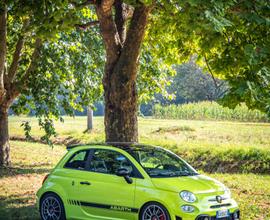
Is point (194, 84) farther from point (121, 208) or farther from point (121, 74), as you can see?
point (121, 208)

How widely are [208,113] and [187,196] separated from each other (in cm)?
3481

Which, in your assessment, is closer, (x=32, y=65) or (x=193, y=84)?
(x=32, y=65)

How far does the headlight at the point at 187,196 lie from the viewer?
9.24m

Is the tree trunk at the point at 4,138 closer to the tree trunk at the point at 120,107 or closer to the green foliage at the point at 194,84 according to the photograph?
the tree trunk at the point at 120,107

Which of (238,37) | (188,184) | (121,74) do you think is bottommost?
(188,184)

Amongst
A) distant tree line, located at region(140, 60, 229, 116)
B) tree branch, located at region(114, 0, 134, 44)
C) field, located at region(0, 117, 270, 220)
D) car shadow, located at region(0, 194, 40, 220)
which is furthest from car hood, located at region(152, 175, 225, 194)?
distant tree line, located at region(140, 60, 229, 116)

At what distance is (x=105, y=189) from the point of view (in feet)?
33.0

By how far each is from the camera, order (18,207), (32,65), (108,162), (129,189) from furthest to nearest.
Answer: (32,65) < (18,207) < (108,162) < (129,189)

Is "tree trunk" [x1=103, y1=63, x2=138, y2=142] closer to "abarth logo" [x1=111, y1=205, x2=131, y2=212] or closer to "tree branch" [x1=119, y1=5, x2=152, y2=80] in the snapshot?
"tree branch" [x1=119, y1=5, x2=152, y2=80]

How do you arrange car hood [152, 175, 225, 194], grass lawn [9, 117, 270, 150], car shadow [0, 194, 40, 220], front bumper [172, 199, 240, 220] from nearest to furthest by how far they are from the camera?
front bumper [172, 199, 240, 220]
car hood [152, 175, 225, 194]
car shadow [0, 194, 40, 220]
grass lawn [9, 117, 270, 150]

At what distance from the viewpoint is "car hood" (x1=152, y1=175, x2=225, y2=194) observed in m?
9.39

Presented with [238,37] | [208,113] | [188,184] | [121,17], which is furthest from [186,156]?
[208,113]

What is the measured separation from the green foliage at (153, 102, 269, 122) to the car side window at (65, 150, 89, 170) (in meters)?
27.7

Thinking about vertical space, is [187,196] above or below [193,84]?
below
